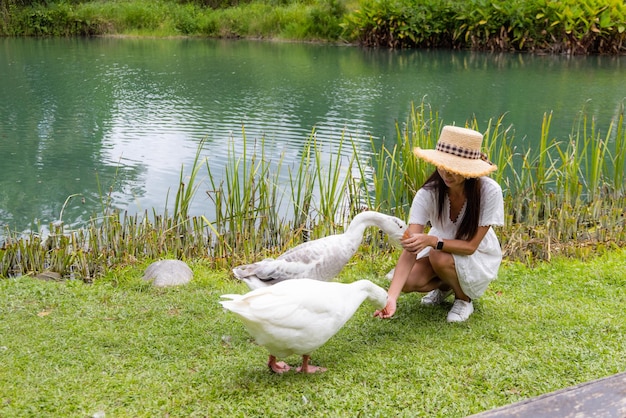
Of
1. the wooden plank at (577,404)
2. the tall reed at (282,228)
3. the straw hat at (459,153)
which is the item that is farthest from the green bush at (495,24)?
the wooden plank at (577,404)

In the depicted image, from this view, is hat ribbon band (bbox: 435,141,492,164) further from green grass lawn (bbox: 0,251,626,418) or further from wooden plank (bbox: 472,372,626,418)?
wooden plank (bbox: 472,372,626,418)

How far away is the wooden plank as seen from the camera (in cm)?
191

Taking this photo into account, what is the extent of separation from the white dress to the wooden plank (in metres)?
1.48

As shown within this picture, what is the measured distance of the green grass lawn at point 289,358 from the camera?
2.84 meters

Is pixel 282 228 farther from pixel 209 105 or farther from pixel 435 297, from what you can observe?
pixel 209 105

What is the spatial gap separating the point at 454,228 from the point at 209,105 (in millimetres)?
9550

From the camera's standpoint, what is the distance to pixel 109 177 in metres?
8.16

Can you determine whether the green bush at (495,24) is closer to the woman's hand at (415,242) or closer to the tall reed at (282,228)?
the tall reed at (282,228)

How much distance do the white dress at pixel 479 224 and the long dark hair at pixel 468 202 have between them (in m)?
0.02

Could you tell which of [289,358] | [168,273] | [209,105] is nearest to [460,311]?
[289,358]

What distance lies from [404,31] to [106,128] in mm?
13185

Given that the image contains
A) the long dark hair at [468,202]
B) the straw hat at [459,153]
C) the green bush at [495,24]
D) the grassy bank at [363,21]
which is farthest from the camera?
the grassy bank at [363,21]

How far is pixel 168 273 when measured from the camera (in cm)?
446

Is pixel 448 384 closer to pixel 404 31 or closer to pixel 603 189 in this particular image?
pixel 603 189
